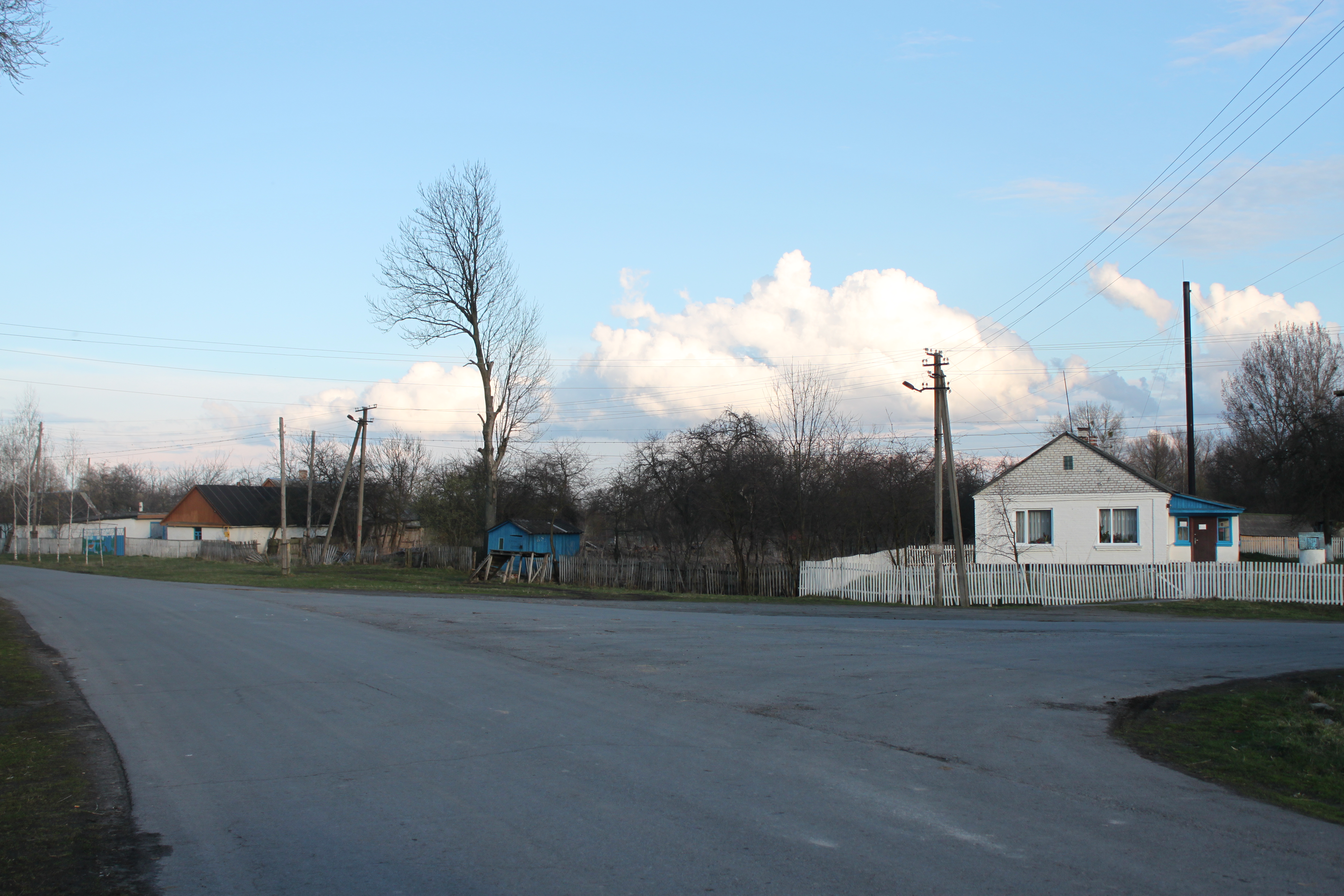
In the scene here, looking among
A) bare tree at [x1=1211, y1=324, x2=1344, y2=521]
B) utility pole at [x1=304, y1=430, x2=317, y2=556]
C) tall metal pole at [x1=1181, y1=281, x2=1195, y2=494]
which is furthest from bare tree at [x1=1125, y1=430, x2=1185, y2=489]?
utility pole at [x1=304, y1=430, x2=317, y2=556]

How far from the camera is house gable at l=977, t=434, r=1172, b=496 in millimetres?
36250

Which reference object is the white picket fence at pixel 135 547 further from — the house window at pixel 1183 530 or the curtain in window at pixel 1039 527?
the house window at pixel 1183 530

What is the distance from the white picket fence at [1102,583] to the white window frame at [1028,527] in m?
4.74

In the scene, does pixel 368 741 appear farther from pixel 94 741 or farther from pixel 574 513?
pixel 574 513

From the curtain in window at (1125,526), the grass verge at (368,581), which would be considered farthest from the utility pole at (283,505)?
the curtain in window at (1125,526)

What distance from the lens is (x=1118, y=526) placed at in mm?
36344

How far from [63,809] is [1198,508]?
3951 cm

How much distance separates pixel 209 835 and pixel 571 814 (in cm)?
221

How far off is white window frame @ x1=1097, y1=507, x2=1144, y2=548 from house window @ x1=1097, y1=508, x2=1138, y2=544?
11mm

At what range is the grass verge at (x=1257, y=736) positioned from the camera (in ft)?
22.7

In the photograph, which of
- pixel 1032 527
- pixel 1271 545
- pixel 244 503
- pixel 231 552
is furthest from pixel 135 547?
pixel 1271 545

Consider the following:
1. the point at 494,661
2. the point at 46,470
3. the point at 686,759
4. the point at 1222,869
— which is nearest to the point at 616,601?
the point at 494,661

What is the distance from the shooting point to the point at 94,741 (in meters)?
8.45

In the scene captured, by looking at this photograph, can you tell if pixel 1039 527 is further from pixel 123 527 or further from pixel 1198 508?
pixel 123 527
